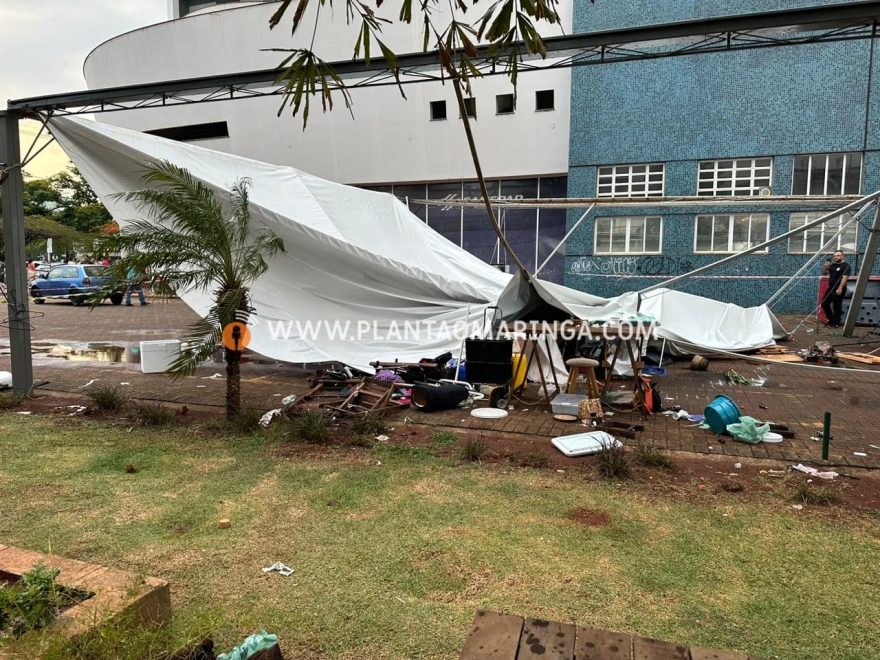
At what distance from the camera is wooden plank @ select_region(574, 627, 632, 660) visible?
202cm

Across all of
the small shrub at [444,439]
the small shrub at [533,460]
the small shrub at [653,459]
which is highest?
the small shrub at [653,459]

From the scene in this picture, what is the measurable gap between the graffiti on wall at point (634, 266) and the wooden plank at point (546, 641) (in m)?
18.7

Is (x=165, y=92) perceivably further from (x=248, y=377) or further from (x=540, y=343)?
(x=540, y=343)

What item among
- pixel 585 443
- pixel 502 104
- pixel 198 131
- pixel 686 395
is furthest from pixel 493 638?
pixel 198 131

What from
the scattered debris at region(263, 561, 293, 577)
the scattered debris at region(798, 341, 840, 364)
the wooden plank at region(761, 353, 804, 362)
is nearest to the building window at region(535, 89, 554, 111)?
the wooden plank at region(761, 353, 804, 362)

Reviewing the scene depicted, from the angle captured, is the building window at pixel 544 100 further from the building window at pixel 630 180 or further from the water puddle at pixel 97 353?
the water puddle at pixel 97 353

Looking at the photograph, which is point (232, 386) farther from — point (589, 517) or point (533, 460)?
point (589, 517)

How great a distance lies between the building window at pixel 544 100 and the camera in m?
20.5

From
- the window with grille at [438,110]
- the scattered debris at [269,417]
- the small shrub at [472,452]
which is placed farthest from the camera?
the window with grille at [438,110]

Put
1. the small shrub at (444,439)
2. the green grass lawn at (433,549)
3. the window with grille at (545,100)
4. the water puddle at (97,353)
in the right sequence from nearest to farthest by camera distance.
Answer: the green grass lawn at (433,549), the small shrub at (444,439), the water puddle at (97,353), the window with grille at (545,100)

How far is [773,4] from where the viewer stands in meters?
18.0

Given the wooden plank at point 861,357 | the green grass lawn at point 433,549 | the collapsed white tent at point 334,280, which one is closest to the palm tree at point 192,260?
the green grass lawn at point 433,549

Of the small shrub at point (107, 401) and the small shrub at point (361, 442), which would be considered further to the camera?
the small shrub at point (107, 401)

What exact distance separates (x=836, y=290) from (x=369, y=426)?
547 inches
